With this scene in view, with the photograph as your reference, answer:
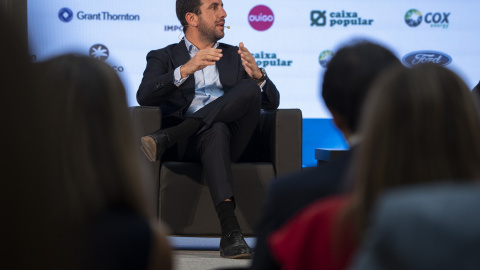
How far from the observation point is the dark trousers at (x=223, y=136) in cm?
291

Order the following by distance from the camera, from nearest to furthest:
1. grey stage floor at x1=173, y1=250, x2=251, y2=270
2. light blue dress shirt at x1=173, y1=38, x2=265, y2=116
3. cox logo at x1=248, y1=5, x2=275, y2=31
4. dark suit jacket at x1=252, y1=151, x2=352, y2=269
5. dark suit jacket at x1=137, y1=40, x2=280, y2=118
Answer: dark suit jacket at x1=252, y1=151, x2=352, y2=269, grey stage floor at x1=173, y1=250, x2=251, y2=270, dark suit jacket at x1=137, y1=40, x2=280, y2=118, light blue dress shirt at x1=173, y1=38, x2=265, y2=116, cox logo at x1=248, y1=5, x2=275, y2=31

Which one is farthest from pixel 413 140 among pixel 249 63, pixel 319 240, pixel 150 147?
pixel 249 63

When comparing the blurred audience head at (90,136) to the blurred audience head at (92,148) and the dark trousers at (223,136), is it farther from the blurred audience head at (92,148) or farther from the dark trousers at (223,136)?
the dark trousers at (223,136)

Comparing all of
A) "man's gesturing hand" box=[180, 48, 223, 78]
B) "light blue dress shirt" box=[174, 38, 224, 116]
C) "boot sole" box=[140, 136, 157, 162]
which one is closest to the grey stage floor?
"boot sole" box=[140, 136, 157, 162]

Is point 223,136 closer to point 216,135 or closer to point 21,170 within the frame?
point 216,135

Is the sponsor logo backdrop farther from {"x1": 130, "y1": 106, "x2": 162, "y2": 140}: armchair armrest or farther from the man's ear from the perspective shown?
{"x1": 130, "y1": 106, "x2": 162, "y2": 140}: armchair armrest

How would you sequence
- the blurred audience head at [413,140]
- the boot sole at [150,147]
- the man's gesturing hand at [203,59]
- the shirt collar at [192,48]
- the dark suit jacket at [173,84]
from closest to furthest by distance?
the blurred audience head at [413,140] → the boot sole at [150,147] → the man's gesturing hand at [203,59] → the dark suit jacket at [173,84] → the shirt collar at [192,48]

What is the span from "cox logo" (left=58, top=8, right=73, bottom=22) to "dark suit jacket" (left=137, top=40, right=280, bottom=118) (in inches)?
61.2

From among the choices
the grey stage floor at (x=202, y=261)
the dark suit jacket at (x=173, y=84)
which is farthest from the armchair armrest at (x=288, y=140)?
the grey stage floor at (x=202, y=261)

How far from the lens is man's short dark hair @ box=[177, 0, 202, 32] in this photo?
3.71m

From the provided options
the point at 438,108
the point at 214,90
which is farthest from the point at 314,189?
the point at 214,90

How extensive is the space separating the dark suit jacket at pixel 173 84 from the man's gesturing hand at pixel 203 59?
0.37 feet

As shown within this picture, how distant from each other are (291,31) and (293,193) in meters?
3.87

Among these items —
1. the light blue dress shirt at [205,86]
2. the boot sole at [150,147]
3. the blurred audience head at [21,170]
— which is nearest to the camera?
the blurred audience head at [21,170]
